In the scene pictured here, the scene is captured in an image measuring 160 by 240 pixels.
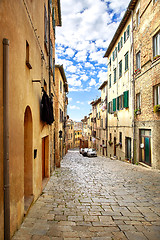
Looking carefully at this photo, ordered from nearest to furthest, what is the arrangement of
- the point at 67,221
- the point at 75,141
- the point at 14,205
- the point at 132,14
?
the point at 14,205 → the point at 67,221 → the point at 132,14 → the point at 75,141

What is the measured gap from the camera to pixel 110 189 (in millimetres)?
6699

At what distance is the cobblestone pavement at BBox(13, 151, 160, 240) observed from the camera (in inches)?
139

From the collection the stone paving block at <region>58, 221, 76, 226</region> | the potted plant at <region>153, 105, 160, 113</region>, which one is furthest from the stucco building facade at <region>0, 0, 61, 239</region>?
the potted plant at <region>153, 105, 160, 113</region>

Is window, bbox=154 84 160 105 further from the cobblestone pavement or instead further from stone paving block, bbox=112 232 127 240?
stone paving block, bbox=112 232 127 240

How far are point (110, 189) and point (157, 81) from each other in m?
7.06

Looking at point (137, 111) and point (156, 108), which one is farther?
point (137, 111)

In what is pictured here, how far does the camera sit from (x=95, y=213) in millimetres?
4566

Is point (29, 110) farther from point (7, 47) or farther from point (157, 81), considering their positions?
point (157, 81)

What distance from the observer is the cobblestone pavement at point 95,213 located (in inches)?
139

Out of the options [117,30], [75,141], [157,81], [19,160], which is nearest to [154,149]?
[157,81]

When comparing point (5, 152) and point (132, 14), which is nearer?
→ point (5, 152)

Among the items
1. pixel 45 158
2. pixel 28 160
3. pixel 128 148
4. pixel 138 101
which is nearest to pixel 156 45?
pixel 138 101

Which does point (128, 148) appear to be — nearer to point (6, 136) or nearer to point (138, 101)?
point (138, 101)

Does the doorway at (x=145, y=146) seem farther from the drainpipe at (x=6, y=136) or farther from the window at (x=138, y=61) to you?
the drainpipe at (x=6, y=136)
